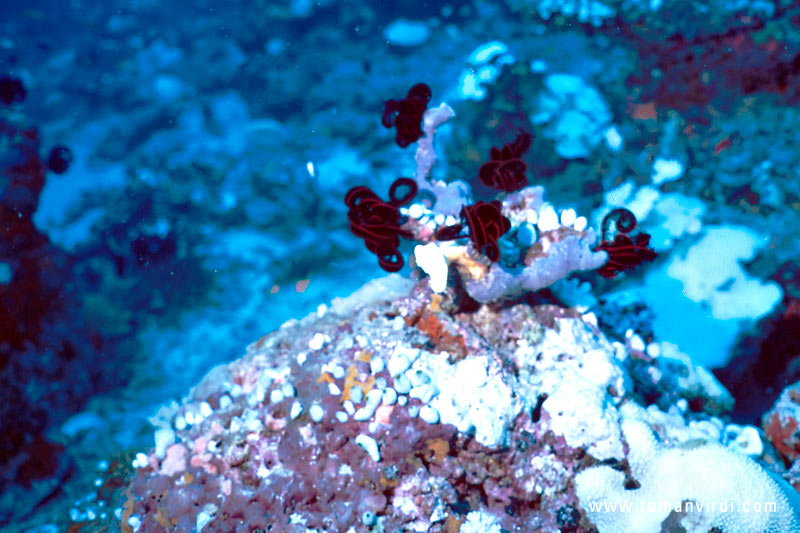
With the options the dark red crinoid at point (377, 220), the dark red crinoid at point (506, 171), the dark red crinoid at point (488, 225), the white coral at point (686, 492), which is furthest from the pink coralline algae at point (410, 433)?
the dark red crinoid at point (506, 171)

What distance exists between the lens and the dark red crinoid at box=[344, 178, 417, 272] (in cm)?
371

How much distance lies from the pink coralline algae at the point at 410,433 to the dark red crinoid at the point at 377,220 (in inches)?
17.9

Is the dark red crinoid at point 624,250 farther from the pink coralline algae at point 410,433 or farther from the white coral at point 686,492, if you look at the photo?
the white coral at point 686,492

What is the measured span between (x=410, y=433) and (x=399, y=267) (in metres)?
1.42

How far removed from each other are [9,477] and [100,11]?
4.88 meters

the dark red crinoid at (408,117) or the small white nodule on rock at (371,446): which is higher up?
the dark red crinoid at (408,117)

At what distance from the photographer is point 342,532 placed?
9.55 feet

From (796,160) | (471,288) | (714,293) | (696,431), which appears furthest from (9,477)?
(796,160)

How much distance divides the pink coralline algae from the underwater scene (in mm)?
22

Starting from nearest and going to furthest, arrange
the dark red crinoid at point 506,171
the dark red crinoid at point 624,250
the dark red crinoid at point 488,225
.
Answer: the dark red crinoid at point 488,225
the dark red crinoid at point 624,250
the dark red crinoid at point 506,171

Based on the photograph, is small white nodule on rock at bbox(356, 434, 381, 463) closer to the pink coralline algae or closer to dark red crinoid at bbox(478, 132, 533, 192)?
the pink coralline algae

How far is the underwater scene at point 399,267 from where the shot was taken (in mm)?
3074

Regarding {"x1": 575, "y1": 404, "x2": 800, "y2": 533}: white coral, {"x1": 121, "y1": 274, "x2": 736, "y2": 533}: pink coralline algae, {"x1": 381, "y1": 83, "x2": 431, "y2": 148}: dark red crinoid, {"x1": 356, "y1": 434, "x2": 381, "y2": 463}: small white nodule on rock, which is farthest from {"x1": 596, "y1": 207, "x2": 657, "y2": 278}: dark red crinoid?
{"x1": 356, "y1": 434, "x2": 381, "y2": 463}: small white nodule on rock

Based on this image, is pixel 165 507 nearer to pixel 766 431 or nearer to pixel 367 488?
pixel 367 488
